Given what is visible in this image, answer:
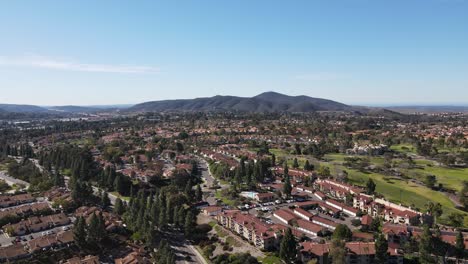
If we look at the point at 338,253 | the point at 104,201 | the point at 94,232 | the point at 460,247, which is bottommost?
the point at 104,201

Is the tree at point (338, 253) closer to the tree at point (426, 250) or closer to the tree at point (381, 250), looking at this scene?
the tree at point (381, 250)

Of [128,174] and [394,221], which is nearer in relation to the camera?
[394,221]

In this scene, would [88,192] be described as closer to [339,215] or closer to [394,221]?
[339,215]

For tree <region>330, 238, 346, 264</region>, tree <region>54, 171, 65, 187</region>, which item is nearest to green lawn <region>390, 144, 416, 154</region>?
tree <region>330, 238, 346, 264</region>

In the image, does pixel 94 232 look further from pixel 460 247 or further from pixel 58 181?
pixel 460 247

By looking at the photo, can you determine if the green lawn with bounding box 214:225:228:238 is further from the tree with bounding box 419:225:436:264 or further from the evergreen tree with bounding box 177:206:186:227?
the tree with bounding box 419:225:436:264

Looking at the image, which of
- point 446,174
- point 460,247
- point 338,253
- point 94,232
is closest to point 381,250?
point 338,253

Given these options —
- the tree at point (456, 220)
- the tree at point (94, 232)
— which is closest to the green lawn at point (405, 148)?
the tree at point (456, 220)

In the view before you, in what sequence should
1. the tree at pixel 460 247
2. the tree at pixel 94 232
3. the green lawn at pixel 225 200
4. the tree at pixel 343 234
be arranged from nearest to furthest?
1. the tree at pixel 460 247
2. the tree at pixel 343 234
3. the tree at pixel 94 232
4. the green lawn at pixel 225 200

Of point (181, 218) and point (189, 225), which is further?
point (181, 218)

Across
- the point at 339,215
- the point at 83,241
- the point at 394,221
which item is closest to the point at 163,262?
the point at 83,241

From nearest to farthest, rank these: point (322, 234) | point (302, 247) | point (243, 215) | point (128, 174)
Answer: point (302, 247), point (322, 234), point (243, 215), point (128, 174)
